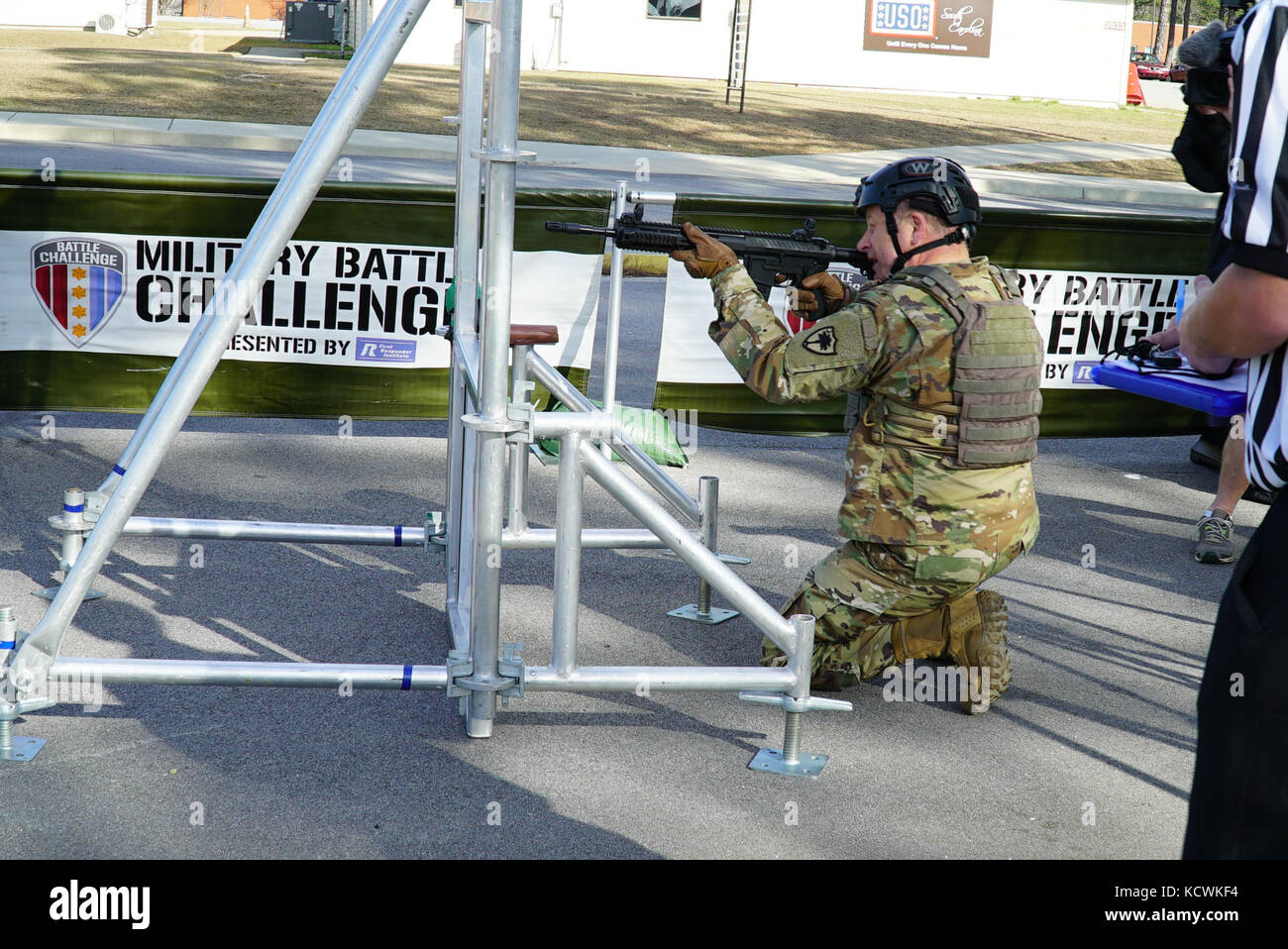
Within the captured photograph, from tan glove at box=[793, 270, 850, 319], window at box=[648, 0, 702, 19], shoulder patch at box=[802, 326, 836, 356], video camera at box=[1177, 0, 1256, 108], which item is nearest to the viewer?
shoulder patch at box=[802, 326, 836, 356]

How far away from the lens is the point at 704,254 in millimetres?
4121

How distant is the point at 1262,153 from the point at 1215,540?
4.37 m

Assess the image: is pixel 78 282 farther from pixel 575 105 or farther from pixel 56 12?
pixel 56 12

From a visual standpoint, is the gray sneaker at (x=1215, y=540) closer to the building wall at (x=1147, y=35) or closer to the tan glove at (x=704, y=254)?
the tan glove at (x=704, y=254)

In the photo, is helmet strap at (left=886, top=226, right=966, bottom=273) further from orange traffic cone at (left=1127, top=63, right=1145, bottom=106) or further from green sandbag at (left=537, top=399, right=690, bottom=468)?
orange traffic cone at (left=1127, top=63, right=1145, bottom=106)

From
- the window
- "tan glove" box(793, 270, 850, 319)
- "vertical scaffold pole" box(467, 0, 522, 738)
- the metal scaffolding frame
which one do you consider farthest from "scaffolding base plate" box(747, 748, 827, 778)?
the window

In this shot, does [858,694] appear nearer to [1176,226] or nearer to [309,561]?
[309,561]

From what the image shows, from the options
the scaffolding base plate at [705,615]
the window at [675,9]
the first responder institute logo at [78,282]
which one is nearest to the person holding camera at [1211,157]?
the scaffolding base plate at [705,615]

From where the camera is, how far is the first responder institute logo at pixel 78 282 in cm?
627

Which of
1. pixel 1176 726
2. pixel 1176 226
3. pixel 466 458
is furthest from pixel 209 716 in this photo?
pixel 1176 226

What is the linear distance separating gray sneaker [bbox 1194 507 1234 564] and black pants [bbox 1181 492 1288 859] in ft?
13.5

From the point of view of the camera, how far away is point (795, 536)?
19.3 feet

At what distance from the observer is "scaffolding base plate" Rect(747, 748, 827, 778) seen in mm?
3801

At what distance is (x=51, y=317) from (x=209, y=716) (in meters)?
3.27
